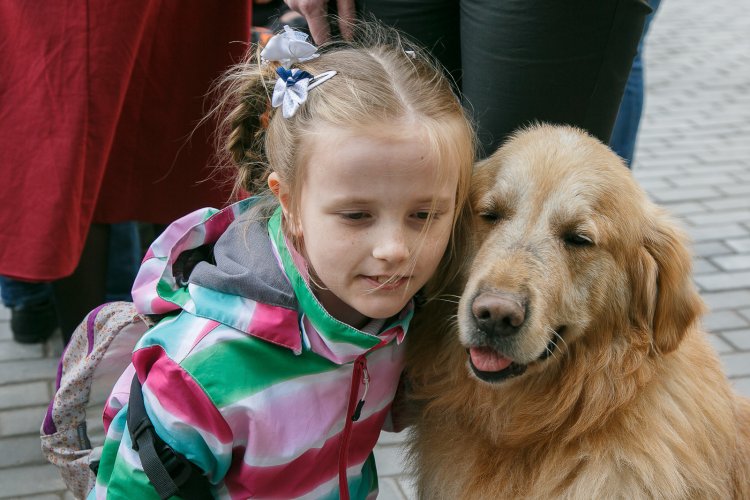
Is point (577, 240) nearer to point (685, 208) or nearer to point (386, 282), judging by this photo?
point (386, 282)

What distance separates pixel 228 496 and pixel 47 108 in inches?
55.2

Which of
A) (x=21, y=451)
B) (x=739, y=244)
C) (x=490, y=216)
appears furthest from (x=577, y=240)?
(x=739, y=244)

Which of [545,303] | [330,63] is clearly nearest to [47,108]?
[330,63]

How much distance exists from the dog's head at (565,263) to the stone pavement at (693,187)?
1079mm

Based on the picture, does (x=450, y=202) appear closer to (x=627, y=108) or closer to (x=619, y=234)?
(x=619, y=234)

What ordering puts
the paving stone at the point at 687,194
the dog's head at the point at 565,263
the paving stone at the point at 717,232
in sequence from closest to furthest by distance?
1. the dog's head at the point at 565,263
2. the paving stone at the point at 717,232
3. the paving stone at the point at 687,194

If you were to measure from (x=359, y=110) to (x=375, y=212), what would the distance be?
26 centimetres

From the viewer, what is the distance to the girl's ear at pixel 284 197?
2.41 meters

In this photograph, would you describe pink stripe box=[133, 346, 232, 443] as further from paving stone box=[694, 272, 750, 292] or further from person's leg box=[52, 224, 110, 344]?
paving stone box=[694, 272, 750, 292]

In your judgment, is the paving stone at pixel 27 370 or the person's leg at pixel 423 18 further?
the paving stone at pixel 27 370

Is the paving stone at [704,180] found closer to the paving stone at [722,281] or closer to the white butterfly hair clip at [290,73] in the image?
the paving stone at [722,281]

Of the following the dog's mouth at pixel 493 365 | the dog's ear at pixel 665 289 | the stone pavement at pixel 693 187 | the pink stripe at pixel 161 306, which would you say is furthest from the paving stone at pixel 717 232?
the pink stripe at pixel 161 306

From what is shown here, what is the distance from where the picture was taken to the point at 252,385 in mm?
2311

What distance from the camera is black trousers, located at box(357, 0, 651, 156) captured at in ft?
8.13
